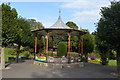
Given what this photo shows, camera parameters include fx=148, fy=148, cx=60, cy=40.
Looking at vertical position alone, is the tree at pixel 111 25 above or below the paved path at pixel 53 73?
above

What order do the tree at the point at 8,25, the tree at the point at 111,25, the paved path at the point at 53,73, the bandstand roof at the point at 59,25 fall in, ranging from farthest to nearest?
the bandstand roof at the point at 59,25
the tree at the point at 8,25
the tree at the point at 111,25
the paved path at the point at 53,73

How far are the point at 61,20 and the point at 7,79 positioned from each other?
14195 mm

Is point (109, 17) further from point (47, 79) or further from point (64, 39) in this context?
point (64, 39)

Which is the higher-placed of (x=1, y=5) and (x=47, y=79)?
(x=1, y=5)

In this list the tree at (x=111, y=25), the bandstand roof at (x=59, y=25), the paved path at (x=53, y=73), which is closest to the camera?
the paved path at (x=53, y=73)

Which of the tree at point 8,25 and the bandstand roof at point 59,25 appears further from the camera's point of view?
the bandstand roof at point 59,25

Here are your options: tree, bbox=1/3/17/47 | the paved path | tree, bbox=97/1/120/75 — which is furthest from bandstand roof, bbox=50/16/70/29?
tree, bbox=97/1/120/75

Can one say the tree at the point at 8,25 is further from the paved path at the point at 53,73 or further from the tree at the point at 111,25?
the tree at the point at 111,25

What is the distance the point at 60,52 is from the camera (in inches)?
1503

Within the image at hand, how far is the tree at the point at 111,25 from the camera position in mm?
11669

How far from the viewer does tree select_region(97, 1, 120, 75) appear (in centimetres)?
1167

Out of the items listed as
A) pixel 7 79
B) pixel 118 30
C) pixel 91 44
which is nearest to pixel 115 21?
pixel 118 30

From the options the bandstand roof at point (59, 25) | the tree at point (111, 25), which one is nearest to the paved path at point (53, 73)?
the tree at point (111, 25)

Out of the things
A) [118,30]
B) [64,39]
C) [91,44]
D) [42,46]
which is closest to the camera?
[118,30]
